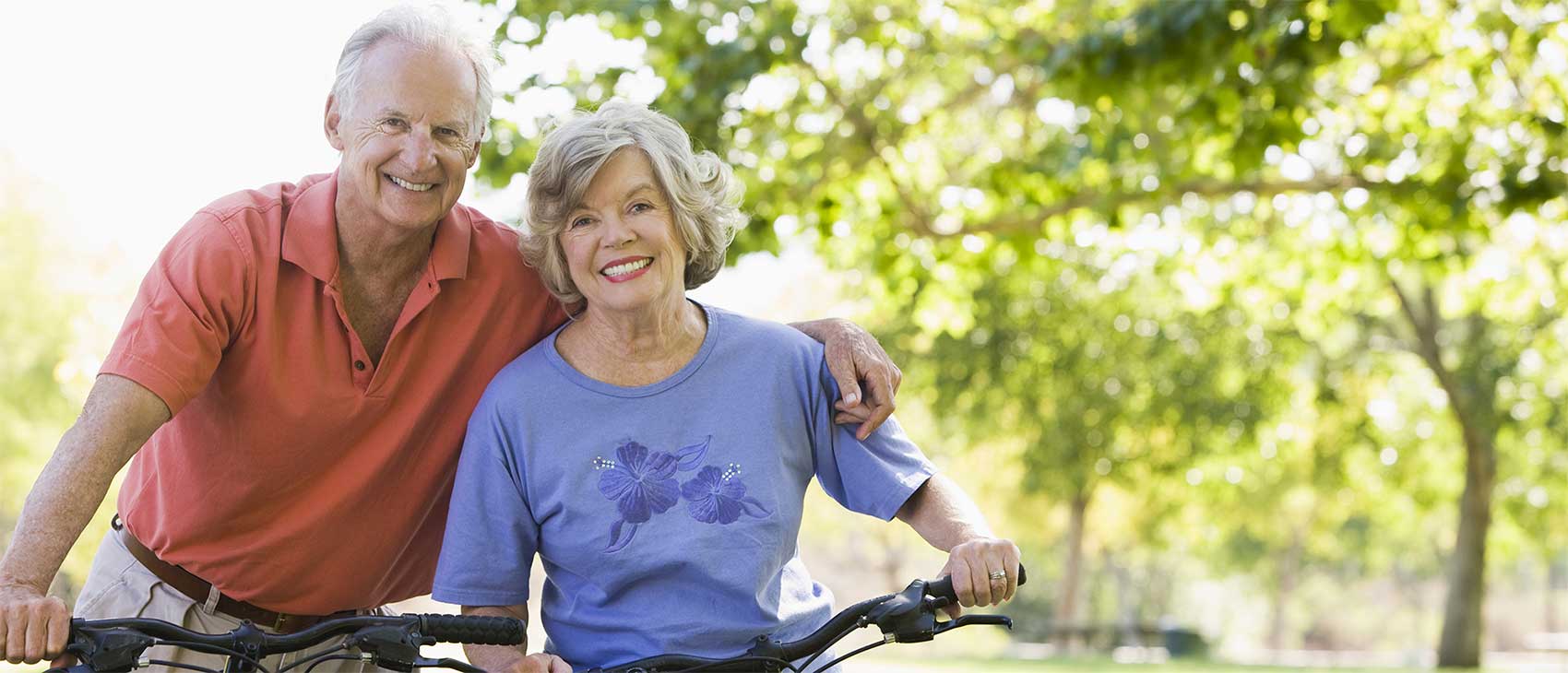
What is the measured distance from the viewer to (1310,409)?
24.8 m

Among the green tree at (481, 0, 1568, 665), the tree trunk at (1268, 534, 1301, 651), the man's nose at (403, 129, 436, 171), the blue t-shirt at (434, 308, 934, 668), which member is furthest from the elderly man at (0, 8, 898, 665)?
the tree trunk at (1268, 534, 1301, 651)

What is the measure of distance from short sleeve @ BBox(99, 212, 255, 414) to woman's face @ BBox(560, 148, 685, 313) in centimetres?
62

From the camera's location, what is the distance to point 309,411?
3047 millimetres

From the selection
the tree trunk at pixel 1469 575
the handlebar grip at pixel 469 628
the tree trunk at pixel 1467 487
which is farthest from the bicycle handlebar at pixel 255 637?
the tree trunk at pixel 1469 575

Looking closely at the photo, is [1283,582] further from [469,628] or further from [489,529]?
[469,628]

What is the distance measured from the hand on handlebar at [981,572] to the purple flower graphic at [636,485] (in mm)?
508

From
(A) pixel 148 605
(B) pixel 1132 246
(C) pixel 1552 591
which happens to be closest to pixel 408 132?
(A) pixel 148 605

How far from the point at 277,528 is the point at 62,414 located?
97.7 feet

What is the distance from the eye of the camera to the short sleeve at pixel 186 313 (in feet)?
8.89

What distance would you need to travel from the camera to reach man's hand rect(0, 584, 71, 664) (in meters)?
2.31

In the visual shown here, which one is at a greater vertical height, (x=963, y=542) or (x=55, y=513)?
(x=963, y=542)

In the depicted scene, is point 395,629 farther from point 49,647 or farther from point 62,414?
point 62,414

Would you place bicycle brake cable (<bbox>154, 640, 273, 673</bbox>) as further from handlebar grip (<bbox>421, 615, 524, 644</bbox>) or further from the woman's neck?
the woman's neck

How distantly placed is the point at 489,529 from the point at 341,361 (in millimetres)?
516
